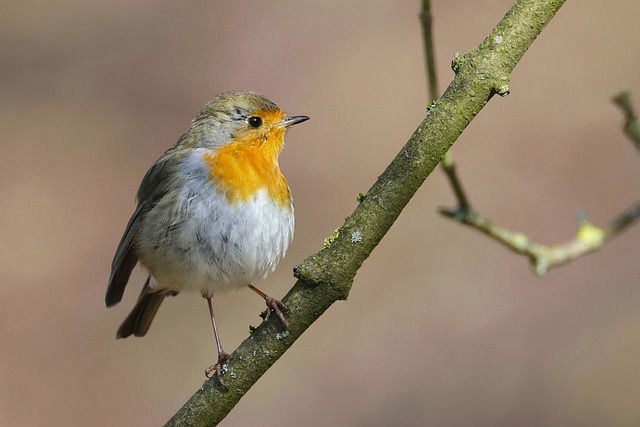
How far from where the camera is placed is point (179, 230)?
3701 mm

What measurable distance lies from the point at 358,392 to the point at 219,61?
4.17 meters

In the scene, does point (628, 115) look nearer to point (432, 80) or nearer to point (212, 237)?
point (432, 80)

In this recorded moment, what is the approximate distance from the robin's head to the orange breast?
0.05 meters

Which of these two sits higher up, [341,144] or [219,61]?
[219,61]

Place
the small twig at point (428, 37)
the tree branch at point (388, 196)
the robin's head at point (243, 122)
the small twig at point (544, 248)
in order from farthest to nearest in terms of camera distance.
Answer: the robin's head at point (243, 122), the small twig at point (544, 248), the small twig at point (428, 37), the tree branch at point (388, 196)

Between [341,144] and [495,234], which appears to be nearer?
[495,234]

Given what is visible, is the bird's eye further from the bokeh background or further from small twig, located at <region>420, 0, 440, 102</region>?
the bokeh background

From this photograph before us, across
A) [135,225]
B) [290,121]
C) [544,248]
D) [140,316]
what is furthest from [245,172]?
[544,248]

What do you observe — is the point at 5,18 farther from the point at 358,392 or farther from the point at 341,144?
the point at 358,392

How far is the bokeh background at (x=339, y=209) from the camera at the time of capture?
6477 mm

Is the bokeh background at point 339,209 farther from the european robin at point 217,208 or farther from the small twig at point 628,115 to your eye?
the small twig at point 628,115

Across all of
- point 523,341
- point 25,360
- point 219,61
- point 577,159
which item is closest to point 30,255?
point 25,360

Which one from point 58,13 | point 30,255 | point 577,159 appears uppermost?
point 58,13

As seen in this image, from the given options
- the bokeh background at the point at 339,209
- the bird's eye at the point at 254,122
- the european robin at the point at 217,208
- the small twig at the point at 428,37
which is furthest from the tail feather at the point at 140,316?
the bokeh background at the point at 339,209
